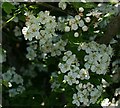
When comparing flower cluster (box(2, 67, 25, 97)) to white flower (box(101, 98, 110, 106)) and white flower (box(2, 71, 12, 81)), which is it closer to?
white flower (box(2, 71, 12, 81))

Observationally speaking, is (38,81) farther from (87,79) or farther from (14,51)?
(87,79)

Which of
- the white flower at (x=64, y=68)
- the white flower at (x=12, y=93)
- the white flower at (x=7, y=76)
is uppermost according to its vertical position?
the white flower at (x=7, y=76)

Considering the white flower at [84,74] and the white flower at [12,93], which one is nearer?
the white flower at [84,74]

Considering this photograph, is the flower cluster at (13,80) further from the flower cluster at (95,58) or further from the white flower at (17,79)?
the flower cluster at (95,58)

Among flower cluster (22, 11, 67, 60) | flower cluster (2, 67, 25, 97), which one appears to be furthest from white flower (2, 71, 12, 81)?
flower cluster (22, 11, 67, 60)

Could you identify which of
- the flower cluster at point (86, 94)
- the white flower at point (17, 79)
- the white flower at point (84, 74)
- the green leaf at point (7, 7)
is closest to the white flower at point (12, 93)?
the white flower at point (17, 79)
